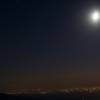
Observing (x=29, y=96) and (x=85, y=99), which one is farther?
(x=29, y=96)

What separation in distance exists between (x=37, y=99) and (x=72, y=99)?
9.70 metres

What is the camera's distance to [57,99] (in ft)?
273

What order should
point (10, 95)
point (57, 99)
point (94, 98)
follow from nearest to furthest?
point (94, 98) → point (10, 95) → point (57, 99)

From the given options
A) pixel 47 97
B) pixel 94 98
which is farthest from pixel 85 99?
pixel 47 97

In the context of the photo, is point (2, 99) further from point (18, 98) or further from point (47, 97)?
point (47, 97)

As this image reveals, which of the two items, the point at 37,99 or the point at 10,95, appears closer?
the point at 10,95

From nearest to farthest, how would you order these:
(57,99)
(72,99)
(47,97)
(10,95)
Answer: (10,95), (72,99), (57,99), (47,97)

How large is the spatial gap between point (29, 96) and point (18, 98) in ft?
12.0

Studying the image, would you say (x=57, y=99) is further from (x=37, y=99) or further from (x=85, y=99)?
(x=85, y=99)

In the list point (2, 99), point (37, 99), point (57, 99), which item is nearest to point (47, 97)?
point (57, 99)

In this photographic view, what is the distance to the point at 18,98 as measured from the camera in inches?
2771

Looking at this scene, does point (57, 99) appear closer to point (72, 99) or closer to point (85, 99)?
point (72, 99)

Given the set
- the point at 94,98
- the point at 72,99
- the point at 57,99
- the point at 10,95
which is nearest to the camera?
the point at 94,98

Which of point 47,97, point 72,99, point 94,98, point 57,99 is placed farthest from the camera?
point 47,97
